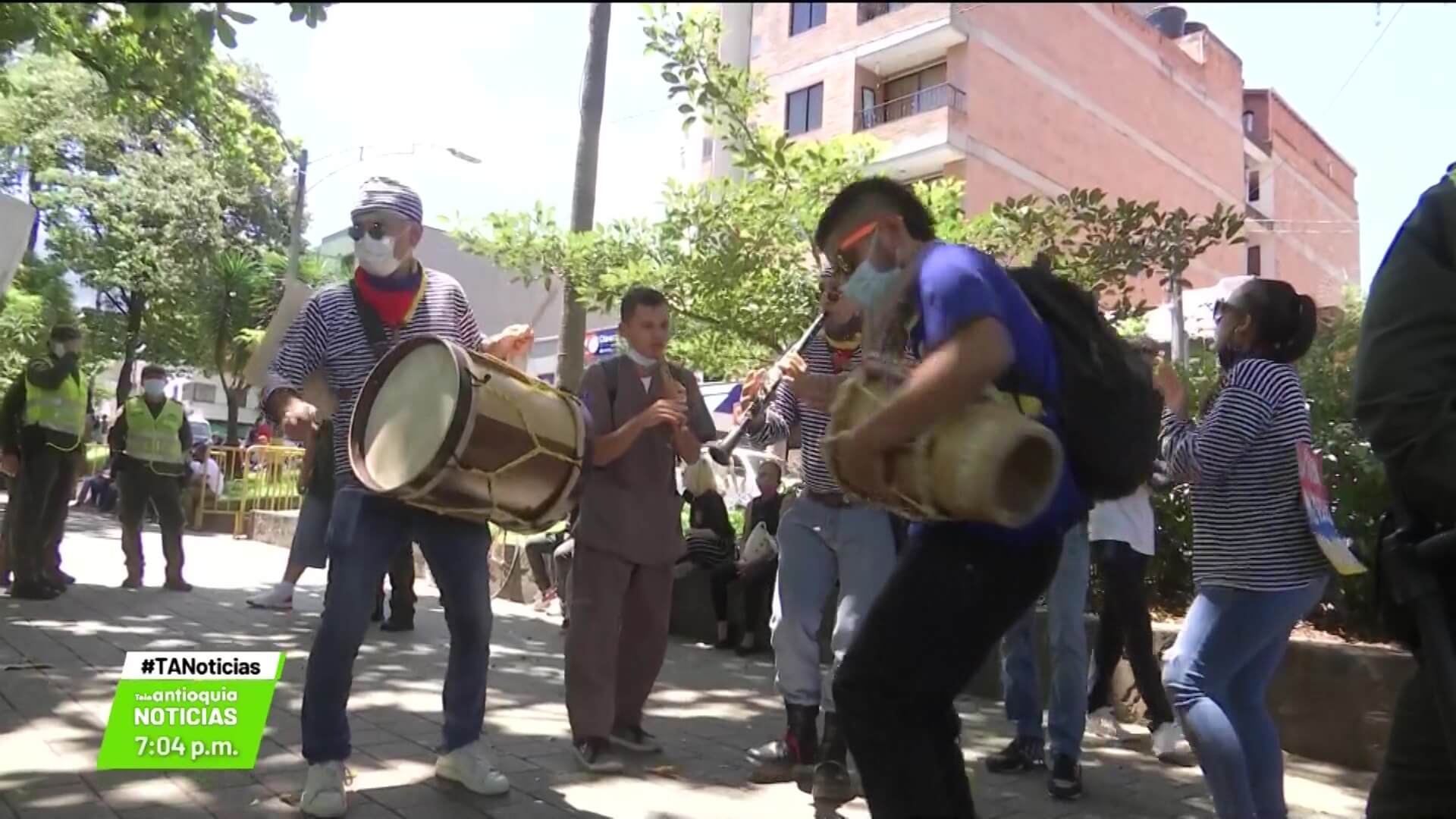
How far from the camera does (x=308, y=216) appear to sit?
22016mm

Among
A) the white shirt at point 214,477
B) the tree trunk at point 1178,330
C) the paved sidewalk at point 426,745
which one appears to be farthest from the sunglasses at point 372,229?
the white shirt at point 214,477

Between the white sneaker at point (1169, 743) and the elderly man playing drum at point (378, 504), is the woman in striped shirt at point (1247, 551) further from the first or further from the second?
the elderly man playing drum at point (378, 504)

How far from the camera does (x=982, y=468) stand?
2.15 metres

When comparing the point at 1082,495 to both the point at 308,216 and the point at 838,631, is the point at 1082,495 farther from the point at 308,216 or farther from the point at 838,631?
the point at 308,216

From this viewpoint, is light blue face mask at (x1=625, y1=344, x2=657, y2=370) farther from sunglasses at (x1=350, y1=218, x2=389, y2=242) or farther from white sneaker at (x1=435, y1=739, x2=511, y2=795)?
white sneaker at (x1=435, y1=739, x2=511, y2=795)

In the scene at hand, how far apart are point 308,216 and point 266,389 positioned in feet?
65.1

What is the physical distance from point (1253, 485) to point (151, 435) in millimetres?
8298

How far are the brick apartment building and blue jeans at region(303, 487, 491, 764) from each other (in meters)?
18.9

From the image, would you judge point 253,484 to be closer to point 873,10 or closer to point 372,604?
point 372,604

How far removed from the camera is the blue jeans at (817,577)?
393cm

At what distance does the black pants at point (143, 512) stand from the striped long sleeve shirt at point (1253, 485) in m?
7.96

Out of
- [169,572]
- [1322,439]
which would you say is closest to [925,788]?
[1322,439]

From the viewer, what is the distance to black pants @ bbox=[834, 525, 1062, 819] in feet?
7.69

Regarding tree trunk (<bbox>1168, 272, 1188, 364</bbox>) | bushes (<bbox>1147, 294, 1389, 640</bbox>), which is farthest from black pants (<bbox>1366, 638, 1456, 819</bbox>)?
tree trunk (<bbox>1168, 272, 1188, 364</bbox>)
